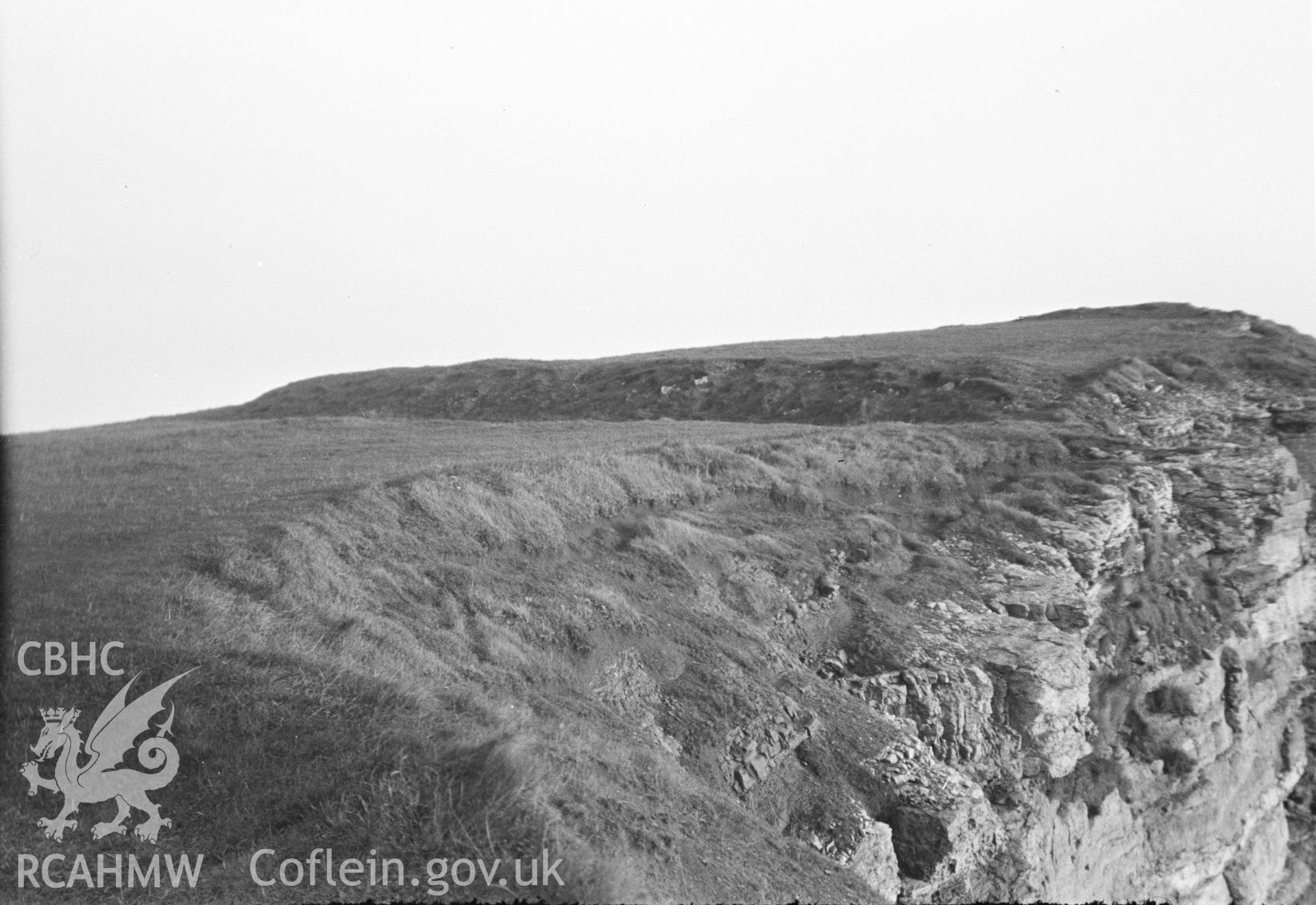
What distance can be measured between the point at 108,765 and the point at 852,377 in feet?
107

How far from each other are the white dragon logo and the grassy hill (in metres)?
0.15

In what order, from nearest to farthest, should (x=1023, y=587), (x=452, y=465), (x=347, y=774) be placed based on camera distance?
(x=347, y=774) < (x=452, y=465) < (x=1023, y=587)

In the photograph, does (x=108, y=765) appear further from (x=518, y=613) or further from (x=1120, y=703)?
(x=1120, y=703)

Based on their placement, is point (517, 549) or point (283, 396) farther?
point (283, 396)

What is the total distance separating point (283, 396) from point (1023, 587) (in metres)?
39.5

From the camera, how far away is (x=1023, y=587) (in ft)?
63.6

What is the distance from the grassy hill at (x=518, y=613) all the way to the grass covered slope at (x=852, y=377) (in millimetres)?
4450

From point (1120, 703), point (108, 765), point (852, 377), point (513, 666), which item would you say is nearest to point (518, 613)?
point (513, 666)

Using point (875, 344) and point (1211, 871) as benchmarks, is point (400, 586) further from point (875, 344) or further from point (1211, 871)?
point (875, 344)

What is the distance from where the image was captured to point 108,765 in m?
8.64

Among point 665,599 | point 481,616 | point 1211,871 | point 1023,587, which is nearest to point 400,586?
point 481,616

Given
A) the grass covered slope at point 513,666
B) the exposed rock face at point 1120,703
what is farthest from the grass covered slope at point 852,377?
the grass covered slope at point 513,666

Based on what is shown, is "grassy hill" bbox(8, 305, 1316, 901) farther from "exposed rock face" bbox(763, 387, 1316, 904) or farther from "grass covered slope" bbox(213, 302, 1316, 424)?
"grass covered slope" bbox(213, 302, 1316, 424)

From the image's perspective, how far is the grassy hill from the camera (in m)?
8.34
